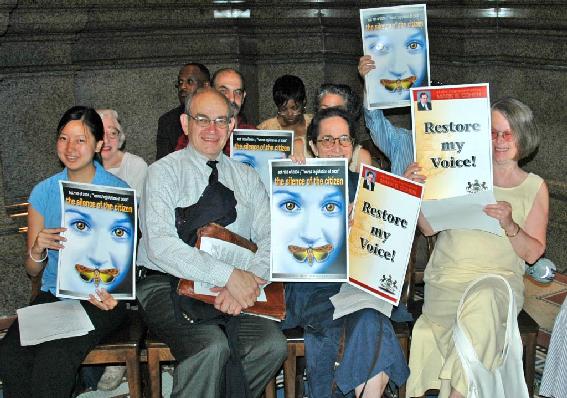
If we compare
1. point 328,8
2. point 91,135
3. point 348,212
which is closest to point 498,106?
point 348,212

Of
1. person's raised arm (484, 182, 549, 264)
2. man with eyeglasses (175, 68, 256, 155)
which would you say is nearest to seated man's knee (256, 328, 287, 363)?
person's raised arm (484, 182, 549, 264)

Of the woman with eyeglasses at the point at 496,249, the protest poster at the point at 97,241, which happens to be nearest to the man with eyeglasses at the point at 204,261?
the protest poster at the point at 97,241

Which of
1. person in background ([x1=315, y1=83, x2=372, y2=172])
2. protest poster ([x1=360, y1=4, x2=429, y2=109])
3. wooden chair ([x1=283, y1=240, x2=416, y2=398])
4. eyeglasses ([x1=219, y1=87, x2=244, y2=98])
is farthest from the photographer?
eyeglasses ([x1=219, y1=87, x2=244, y2=98])

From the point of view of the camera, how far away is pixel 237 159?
4.60 metres

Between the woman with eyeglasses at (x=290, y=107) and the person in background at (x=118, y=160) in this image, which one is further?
the woman with eyeglasses at (x=290, y=107)

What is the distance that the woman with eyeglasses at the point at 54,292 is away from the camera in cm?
370

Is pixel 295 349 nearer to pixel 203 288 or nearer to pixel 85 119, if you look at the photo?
pixel 203 288

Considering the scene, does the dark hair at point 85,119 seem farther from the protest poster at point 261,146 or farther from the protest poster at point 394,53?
the protest poster at point 394,53

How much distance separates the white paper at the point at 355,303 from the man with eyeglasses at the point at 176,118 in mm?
2036

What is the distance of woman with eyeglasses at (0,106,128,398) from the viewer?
12.1 feet

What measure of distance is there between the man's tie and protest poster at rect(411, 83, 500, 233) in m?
0.97

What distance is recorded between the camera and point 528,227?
3.94 meters

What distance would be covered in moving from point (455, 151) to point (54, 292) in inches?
82.1

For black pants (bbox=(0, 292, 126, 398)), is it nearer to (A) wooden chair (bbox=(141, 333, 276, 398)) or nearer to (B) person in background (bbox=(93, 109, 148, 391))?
(A) wooden chair (bbox=(141, 333, 276, 398))
